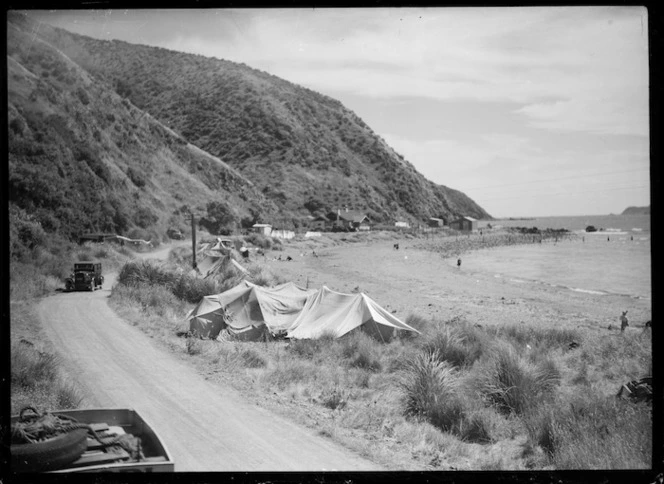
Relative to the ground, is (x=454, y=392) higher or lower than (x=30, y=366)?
lower

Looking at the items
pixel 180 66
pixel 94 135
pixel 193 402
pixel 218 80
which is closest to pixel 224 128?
pixel 218 80

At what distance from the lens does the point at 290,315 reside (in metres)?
12.0

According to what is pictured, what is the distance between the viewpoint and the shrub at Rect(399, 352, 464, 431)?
673 cm

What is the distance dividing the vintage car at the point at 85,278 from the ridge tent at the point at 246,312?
2743mm

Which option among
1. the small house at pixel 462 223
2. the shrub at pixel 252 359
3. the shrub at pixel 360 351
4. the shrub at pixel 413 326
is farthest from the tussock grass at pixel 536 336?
the small house at pixel 462 223

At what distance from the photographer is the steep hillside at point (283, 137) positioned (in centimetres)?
1688

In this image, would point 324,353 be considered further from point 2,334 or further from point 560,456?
point 2,334

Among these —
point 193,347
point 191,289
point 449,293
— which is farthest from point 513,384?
point 449,293

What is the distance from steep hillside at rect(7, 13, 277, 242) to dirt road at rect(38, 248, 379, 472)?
315cm

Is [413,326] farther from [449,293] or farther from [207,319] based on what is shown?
[449,293]

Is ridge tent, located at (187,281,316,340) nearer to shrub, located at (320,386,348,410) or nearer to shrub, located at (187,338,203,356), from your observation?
shrub, located at (187,338,203,356)

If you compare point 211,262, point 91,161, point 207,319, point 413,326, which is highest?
point 91,161

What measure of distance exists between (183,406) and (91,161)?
14264mm

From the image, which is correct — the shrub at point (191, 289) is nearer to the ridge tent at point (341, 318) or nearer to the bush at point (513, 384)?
the ridge tent at point (341, 318)
